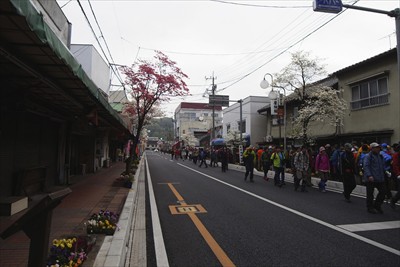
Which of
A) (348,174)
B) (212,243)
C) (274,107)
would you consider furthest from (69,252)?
(274,107)

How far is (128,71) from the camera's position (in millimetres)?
14258

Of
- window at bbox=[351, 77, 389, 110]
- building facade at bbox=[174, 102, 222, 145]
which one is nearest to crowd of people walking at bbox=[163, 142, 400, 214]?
window at bbox=[351, 77, 389, 110]

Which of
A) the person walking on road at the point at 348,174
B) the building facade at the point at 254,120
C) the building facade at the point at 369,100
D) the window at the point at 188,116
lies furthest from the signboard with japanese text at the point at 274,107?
the window at the point at 188,116

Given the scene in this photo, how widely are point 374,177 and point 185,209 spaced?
514 cm

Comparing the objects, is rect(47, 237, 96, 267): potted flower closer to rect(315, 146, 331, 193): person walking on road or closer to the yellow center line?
the yellow center line

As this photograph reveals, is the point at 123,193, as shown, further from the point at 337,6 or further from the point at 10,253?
the point at 337,6

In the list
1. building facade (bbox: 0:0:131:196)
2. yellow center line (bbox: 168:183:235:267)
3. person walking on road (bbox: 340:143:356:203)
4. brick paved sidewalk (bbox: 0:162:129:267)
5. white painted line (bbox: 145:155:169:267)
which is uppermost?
building facade (bbox: 0:0:131:196)

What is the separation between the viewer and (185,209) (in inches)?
339

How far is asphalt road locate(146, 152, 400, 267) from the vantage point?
482 cm

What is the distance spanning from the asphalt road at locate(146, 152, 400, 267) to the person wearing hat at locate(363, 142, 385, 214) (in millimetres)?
330

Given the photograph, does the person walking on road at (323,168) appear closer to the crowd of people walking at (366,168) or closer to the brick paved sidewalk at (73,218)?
the crowd of people walking at (366,168)

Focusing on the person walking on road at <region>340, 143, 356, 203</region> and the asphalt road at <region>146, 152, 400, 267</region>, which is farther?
the person walking on road at <region>340, 143, 356, 203</region>

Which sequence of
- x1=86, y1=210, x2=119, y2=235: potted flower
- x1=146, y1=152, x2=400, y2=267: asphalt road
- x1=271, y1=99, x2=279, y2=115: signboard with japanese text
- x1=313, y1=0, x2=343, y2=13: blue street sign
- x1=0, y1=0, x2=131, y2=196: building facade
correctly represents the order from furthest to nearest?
x1=271, y1=99, x2=279, y2=115: signboard with japanese text
x1=313, y1=0, x2=343, y2=13: blue street sign
x1=86, y1=210, x2=119, y2=235: potted flower
x1=146, y1=152, x2=400, y2=267: asphalt road
x1=0, y1=0, x2=131, y2=196: building facade

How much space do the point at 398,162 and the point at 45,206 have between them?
378 inches
